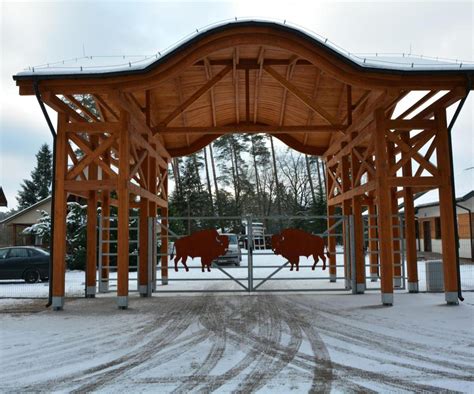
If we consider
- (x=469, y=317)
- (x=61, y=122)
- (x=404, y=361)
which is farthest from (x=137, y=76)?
(x=469, y=317)

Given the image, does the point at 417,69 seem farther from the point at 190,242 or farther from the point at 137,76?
the point at 190,242

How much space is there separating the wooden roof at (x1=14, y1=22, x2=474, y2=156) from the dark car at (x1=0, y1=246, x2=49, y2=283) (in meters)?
6.39

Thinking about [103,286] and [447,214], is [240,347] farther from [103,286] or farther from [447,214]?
[103,286]

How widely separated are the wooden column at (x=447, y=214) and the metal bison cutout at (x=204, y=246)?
5477mm

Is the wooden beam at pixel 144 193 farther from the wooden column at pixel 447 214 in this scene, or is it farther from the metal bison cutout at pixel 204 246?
the wooden column at pixel 447 214

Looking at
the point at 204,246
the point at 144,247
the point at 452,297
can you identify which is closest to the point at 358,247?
the point at 452,297

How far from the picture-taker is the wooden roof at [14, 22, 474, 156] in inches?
374

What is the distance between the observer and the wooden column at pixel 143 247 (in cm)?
1209

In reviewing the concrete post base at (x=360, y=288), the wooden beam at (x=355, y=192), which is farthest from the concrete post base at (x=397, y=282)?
the wooden beam at (x=355, y=192)

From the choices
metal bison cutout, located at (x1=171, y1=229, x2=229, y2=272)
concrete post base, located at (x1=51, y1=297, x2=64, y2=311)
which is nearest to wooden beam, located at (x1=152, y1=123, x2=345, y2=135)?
metal bison cutout, located at (x1=171, y1=229, x2=229, y2=272)

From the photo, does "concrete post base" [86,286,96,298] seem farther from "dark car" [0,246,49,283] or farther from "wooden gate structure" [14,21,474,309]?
"dark car" [0,246,49,283]

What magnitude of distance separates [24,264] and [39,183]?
38088 millimetres

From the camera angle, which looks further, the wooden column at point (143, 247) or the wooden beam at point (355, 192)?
the wooden column at point (143, 247)

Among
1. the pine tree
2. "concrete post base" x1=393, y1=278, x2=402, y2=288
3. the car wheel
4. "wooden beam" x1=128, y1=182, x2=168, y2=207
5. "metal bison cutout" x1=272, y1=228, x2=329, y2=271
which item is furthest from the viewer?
the pine tree
